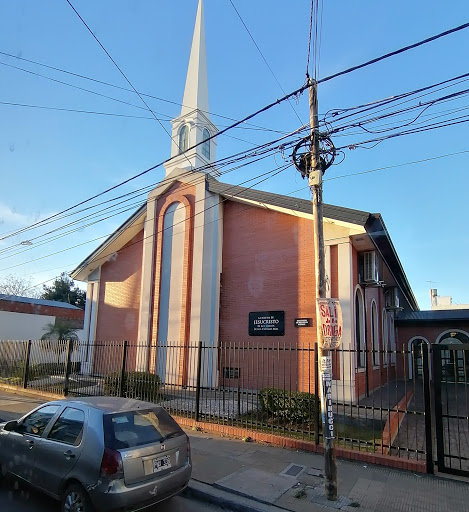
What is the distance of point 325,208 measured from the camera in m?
13.1

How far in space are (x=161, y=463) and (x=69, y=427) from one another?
126 cm

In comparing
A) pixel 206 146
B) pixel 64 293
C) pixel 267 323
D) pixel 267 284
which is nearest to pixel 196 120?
pixel 206 146

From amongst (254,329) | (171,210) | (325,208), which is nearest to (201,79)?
(171,210)

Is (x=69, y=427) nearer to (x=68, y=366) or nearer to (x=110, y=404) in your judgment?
(x=110, y=404)

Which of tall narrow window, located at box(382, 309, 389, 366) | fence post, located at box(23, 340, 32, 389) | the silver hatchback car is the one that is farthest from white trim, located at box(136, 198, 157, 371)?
tall narrow window, located at box(382, 309, 389, 366)

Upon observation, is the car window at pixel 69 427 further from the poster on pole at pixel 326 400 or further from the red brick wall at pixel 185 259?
the red brick wall at pixel 185 259

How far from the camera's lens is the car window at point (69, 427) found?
4738mm

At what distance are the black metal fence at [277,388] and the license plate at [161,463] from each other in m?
2.74

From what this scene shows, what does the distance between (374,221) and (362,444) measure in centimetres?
776

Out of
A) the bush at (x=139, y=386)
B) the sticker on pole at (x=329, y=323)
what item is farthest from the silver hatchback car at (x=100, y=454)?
the bush at (x=139, y=386)

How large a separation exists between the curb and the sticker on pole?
2267mm

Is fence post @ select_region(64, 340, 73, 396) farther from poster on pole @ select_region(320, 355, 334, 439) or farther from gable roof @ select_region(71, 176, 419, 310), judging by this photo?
poster on pole @ select_region(320, 355, 334, 439)

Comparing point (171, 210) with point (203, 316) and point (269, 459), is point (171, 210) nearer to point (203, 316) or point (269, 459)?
point (203, 316)

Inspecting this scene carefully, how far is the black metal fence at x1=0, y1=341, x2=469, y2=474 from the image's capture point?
6969 millimetres
